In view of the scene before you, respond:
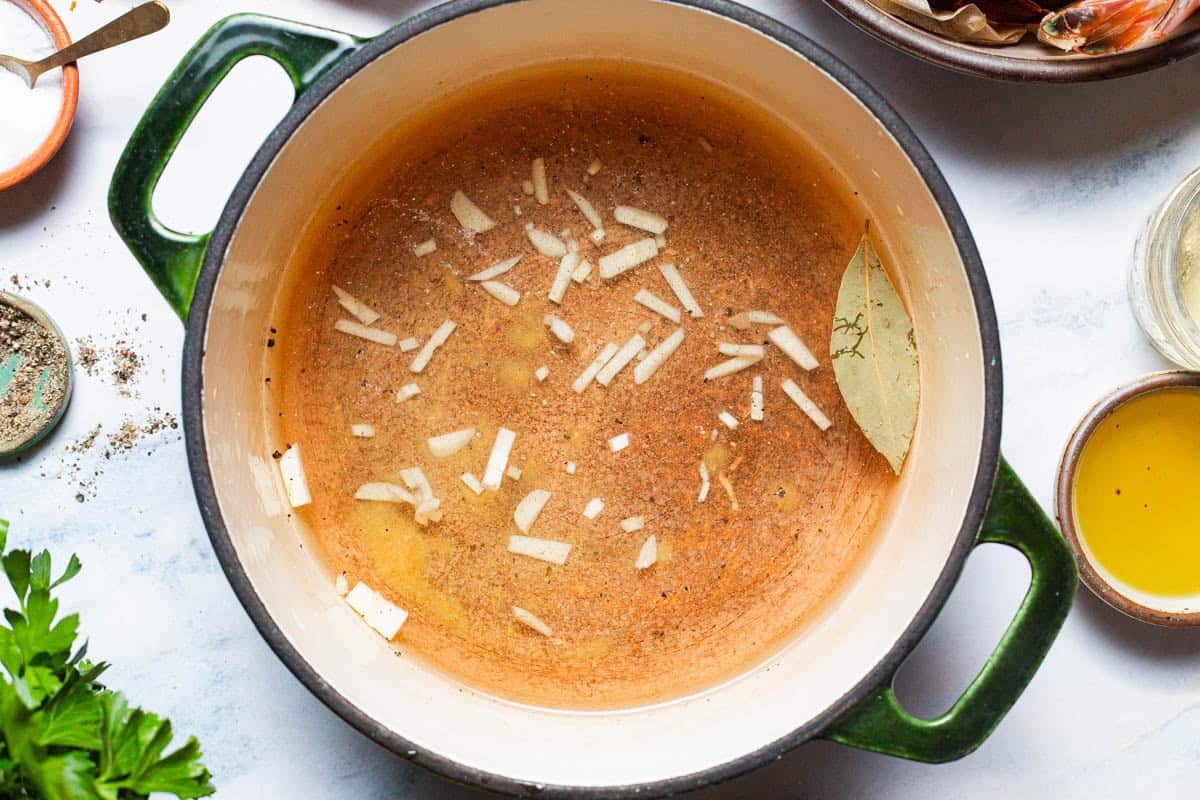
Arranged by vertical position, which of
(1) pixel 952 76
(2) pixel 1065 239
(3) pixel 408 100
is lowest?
(2) pixel 1065 239

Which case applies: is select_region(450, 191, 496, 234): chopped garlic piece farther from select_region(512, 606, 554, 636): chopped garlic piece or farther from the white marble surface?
select_region(512, 606, 554, 636): chopped garlic piece

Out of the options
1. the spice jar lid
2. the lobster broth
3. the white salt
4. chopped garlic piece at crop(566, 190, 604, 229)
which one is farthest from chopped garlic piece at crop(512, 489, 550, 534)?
the white salt

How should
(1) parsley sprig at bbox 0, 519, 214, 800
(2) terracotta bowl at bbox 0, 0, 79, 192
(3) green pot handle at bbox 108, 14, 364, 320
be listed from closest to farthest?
(1) parsley sprig at bbox 0, 519, 214, 800 → (3) green pot handle at bbox 108, 14, 364, 320 → (2) terracotta bowl at bbox 0, 0, 79, 192

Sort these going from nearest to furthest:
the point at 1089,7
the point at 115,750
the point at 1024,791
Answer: the point at 115,750
the point at 1089,7
the point at 1024,791

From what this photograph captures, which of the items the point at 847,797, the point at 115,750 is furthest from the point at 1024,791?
the point at 115,750

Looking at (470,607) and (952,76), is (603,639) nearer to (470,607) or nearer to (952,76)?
(470,607)

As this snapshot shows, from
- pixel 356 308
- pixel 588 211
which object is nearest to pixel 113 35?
pixel 356 308
